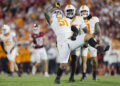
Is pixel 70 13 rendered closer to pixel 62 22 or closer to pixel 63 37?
pixel 62 22

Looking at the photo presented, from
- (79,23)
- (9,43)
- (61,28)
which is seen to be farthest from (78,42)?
(9,43)

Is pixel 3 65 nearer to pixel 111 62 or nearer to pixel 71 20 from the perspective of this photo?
pixel 111 62

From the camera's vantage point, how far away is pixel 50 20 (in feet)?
27.7

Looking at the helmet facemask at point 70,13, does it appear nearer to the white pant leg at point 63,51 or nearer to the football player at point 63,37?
the football player at point 63,37

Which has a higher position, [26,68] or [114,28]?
[114,28]

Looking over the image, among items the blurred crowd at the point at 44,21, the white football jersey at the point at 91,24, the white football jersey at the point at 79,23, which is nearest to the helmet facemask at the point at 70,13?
the white football jersey at the point at 79,23

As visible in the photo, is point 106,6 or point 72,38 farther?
point 106,6

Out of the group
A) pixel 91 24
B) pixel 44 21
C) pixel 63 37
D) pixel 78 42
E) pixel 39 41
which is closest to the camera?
pixel 78 42

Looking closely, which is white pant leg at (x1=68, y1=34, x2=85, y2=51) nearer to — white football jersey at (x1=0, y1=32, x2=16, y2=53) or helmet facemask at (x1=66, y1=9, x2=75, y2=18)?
helmet facemask at (x1=66, y1=9, x2=75, y2=18)

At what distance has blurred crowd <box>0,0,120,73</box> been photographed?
55.5 ft

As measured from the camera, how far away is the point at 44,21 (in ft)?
70.8

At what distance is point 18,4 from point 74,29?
17245 mm

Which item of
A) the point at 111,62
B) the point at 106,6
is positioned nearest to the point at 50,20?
the point at 111,62

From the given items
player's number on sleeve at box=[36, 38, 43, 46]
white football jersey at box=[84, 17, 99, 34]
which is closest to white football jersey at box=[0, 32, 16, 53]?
player's number on sleeve at box=[36, 38, 43, 46]
